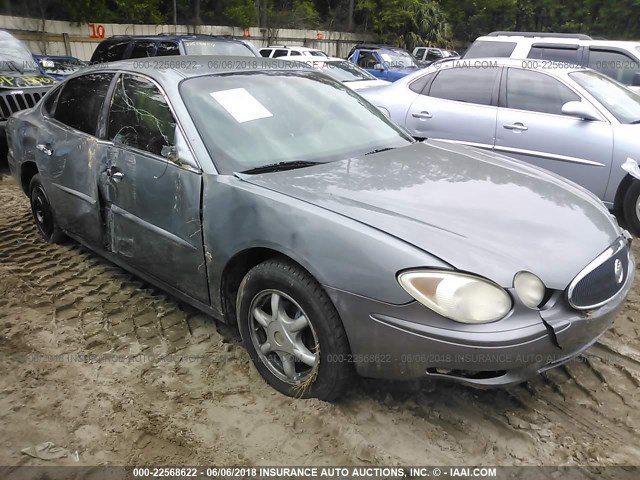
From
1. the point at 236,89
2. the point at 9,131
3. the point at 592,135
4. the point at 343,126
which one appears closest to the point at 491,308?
the point at 343,126

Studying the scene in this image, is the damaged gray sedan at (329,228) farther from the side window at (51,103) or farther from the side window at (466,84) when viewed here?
the side window at (466,84)

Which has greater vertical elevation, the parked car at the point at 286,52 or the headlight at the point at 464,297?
the parked car at the point at 286,52

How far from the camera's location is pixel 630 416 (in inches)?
98.2

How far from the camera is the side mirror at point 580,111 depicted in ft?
16.1

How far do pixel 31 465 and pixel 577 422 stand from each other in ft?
8.04

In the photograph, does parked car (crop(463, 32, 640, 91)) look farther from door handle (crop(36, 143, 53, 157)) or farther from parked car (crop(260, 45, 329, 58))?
parked car (crop(260, 45, 329, 58))

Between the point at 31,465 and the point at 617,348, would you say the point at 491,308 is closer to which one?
the point at 617,348

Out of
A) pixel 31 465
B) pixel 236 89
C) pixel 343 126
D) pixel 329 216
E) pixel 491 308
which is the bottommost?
pixel 31 465

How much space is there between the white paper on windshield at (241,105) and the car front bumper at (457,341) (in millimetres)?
1269

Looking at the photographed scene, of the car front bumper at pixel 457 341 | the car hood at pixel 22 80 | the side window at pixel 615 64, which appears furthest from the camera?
the side window at pixel 615 64

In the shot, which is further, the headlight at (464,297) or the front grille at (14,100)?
the front grille at (14,100)

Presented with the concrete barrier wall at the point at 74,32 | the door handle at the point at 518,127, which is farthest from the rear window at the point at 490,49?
the concrete barrier wall at the point at 74,32

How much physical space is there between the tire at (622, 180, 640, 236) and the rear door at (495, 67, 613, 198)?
0.22 metres

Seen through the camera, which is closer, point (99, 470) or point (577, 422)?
point (99, 470)
